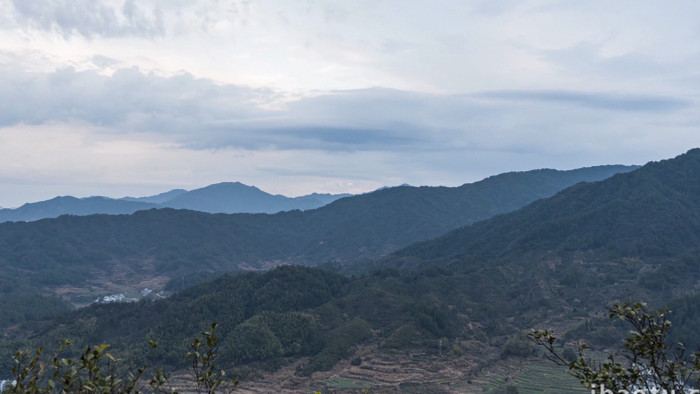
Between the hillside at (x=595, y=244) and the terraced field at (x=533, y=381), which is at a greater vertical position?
the hillside at (x=595, y=244)

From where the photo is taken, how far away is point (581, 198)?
405 ft

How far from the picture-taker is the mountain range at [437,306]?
50.7 metres

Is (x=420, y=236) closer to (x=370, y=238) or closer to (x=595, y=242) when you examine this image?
(x=370, y=238)

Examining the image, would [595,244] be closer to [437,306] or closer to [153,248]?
[437,306]

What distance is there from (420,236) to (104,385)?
178538 mm

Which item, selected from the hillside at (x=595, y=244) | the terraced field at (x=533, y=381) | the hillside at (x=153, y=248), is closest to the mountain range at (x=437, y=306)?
the hillside at (x=595, y=244)

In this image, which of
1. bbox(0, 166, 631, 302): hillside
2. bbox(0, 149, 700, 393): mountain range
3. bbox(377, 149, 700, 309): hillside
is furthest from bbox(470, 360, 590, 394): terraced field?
bbox(0, 166, 631, 302): hillside

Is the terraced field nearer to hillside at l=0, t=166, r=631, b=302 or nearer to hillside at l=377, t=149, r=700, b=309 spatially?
hillside at l=377, t=149, r=700, b=309

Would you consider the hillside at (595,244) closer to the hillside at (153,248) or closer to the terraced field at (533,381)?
the terraced field at (533,381)

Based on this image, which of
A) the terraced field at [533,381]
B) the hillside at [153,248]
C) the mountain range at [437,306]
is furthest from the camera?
the hillside at [153,248]

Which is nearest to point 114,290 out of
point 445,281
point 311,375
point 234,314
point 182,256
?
point 182,256

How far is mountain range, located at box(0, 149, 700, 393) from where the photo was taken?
50.7 m

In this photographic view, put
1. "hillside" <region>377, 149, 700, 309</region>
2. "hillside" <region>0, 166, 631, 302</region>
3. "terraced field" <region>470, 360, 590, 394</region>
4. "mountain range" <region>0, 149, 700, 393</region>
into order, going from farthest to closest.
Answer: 1. "hillside" <region>0, 166, 631, 302</region>
2. "hillside" <region>377, 149, 700, 309</region>
3. "mountain range" <region>0, 149, 700, 393</region>
4. "terraced field" <region>470, 360, 590, 394</region>

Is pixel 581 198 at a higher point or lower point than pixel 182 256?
higher
